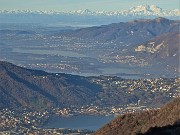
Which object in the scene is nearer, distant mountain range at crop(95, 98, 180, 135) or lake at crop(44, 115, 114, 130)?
distant mountain range at crop(95, 98, 180, 135)

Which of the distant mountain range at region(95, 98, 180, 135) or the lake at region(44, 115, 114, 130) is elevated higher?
the distant mountain range at region(95, 98, 180, 135)

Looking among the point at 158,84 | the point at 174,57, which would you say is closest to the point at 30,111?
the point at 158,84

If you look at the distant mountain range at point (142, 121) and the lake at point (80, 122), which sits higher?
the distant mountain range at point (142, 121)

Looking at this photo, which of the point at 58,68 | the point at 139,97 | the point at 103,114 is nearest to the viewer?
the point at 103,114

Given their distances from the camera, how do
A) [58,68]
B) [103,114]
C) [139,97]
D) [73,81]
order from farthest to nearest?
1. [58,68]
2. [73,81]
3. [139,97]
4. [103,114]

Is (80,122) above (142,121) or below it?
below

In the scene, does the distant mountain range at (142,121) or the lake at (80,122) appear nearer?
the distant mountain range at (142,121)

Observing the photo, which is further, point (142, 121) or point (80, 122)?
point (80, 122)

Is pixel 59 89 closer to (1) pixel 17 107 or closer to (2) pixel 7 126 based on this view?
(1) pixel 17 107
